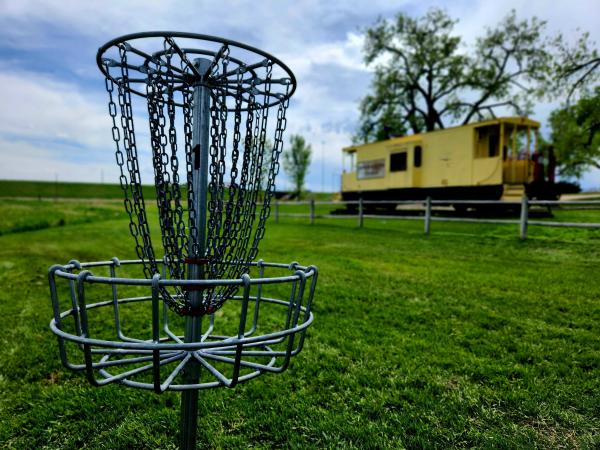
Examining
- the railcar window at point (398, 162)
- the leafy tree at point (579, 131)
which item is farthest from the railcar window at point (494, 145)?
the railcar window at point (398, 162)

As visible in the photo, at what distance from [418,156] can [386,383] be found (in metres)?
15.3

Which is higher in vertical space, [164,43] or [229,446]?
[164,43]

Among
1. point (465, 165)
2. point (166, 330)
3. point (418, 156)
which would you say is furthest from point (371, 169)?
point (166, 330)

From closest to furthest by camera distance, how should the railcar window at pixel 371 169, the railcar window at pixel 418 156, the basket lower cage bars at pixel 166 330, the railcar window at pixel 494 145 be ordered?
1. the basket lower cage bars at pixel 166 330
2. the railcar window at pixel 494 145
3. the railcar window at pixel 418 156
4. the railcar window at pixel 371 169

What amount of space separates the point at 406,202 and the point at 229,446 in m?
15.1

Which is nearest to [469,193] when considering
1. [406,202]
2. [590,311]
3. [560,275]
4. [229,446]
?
[406,202]

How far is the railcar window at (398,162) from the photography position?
1734 centimetres

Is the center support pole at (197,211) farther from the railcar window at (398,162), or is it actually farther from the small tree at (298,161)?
the small tree at (298,161)

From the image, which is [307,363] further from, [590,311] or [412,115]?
[412,115]

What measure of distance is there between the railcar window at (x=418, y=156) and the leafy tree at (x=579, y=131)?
5526mm

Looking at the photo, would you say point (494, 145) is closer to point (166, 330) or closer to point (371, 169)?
point (371, 169)

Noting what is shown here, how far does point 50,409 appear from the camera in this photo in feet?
7.47

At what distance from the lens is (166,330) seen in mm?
1791

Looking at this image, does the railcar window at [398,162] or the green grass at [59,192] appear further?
the green grass at [59,192]
